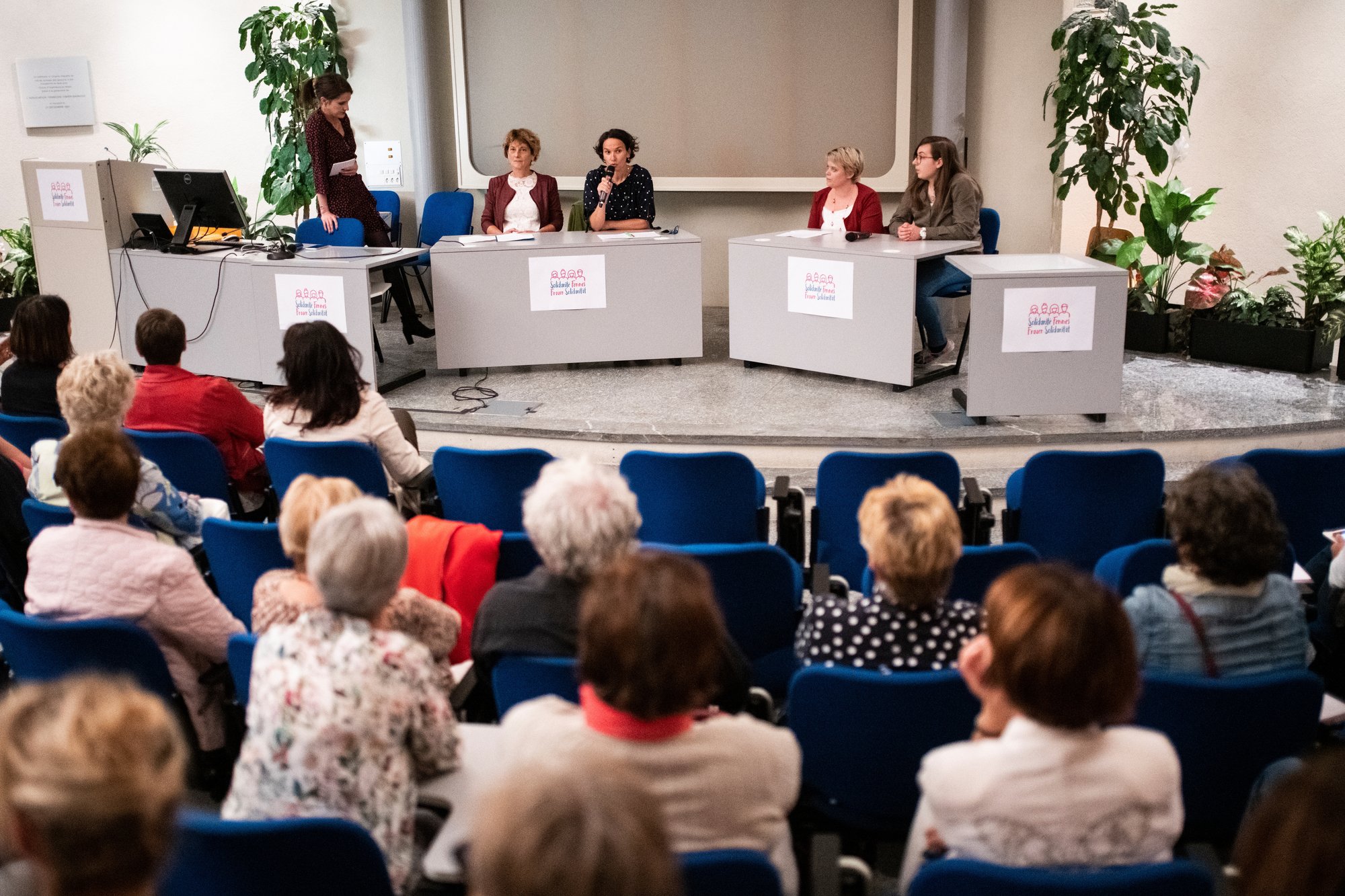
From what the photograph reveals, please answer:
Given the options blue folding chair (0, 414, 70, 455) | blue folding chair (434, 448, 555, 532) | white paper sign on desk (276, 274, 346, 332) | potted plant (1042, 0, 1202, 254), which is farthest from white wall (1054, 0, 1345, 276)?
blue folding chair (0, 414, 70, 455)

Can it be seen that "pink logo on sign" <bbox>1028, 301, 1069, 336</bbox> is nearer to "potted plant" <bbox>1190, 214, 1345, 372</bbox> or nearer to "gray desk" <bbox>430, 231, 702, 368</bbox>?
"potted plant" <bbox>1190, 214, 1345, 372</bbox>

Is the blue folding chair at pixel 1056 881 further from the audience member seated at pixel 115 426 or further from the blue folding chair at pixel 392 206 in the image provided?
the blue folding chair at pixel 392 206

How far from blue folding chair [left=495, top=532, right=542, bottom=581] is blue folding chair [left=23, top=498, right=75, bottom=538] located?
1198 mm

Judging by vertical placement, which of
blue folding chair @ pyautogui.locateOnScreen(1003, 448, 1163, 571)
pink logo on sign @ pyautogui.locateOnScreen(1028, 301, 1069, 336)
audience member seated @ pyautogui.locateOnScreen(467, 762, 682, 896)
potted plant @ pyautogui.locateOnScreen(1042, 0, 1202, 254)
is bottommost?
blue folding chair @ pyautogui.locateOnScreen(1003, 448, 1163, 571)

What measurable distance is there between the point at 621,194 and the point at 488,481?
3.86 meters

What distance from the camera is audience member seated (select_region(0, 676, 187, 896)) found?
123cm

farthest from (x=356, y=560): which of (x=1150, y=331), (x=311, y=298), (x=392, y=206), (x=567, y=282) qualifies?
(x=392, y=206)

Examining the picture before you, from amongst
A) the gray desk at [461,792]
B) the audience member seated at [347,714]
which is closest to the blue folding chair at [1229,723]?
the gray desk at [461,792]

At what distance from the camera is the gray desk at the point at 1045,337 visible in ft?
18.3

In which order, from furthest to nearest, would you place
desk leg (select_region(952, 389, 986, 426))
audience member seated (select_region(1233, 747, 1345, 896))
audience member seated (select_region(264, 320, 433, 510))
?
desk leg (select_region(952, 389, 986, 426)) < audience member seated (select_region(264, 320, 433, 510)) < audience member seated (select_region(1233, 747, 1345, 896))

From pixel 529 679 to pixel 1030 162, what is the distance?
7514 millimetres

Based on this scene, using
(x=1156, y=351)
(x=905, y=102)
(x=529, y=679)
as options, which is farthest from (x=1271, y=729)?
(x=905, y=102)

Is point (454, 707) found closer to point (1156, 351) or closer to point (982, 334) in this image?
point (982, 334)

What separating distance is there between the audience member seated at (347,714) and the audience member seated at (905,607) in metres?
0.79
